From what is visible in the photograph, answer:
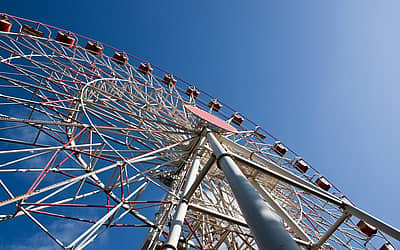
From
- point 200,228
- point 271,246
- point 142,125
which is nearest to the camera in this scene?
point 271,246

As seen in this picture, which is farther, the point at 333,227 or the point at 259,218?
the point at 333,227

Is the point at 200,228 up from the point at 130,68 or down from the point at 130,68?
down

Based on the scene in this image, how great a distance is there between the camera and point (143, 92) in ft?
41.2

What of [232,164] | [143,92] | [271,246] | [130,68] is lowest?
[271,246]

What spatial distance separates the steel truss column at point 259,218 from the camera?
2.43 meters

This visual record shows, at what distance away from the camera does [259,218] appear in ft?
9.31

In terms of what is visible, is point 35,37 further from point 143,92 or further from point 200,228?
point 200,228

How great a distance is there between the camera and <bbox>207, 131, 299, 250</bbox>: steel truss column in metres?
2.43

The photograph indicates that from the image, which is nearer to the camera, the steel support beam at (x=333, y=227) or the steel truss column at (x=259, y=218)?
the steel truss column at (x=259, y=218)

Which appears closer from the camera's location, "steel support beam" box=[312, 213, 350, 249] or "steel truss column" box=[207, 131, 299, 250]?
"steel truss column" box=[207, 131, 299, 250]

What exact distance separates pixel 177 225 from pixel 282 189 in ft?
33.8

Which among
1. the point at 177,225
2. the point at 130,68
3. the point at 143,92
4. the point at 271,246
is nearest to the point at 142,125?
the point at 143,92

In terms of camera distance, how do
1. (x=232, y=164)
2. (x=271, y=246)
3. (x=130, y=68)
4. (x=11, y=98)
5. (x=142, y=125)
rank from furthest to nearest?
(x=130, y=68) → (x=142, y=125) → (x=11, y=98) → (x=232, y=164) → (x=271, y=246)

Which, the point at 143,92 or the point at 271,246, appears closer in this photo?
the point at 271,246
